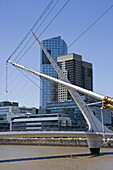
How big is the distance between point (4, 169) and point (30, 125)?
76.7 m

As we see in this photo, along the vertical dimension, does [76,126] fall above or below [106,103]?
below

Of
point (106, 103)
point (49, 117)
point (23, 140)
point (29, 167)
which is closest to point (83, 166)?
point (29, 167)

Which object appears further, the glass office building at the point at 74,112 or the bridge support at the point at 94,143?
the glass office building at the point at 74,112

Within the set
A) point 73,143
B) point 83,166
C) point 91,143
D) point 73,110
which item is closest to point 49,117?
point 73,110

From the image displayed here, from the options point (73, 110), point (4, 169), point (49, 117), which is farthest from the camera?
point (73, 110)

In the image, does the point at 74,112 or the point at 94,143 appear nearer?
the point at 94,143

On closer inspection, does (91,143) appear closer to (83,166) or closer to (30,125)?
(83,166)

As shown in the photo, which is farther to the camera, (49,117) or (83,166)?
(49,117)

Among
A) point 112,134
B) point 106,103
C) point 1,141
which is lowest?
point 1,141

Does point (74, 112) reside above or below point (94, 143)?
above

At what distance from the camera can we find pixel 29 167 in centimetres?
3216

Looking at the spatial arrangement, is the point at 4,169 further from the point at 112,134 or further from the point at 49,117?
the point at 49,117

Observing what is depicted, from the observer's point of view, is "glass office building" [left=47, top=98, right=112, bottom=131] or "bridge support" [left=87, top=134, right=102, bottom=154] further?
"glass office building" [left=47, top=98, right=112, bottom=131]

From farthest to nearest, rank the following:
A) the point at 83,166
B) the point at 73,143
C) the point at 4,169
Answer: the point at 73,143 → the point at 83,166 → the point at 4,169
